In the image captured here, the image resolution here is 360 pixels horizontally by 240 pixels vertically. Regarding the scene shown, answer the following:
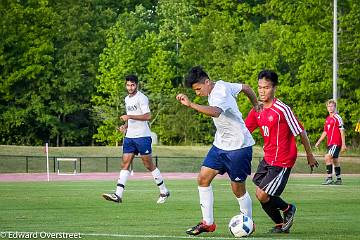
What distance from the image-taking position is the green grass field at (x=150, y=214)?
14680 millimetres

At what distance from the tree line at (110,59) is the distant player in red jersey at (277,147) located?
178 ft

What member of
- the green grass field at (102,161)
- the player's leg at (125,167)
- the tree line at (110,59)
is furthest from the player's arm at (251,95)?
the tree line at (110,59)

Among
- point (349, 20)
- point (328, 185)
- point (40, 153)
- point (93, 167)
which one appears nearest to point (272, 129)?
point (328, 185)

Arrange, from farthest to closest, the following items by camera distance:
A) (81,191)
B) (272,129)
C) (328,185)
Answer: (328,185)
(81,191)
(272,129)

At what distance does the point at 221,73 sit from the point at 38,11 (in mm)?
13093

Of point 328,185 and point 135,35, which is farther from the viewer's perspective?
point 135,35

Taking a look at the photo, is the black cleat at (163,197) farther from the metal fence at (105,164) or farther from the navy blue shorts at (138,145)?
the metal fence at (105,164)

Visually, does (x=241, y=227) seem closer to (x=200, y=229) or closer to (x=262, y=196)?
(x=200, y=229)

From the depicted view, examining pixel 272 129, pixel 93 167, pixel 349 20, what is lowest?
pixel 93 167

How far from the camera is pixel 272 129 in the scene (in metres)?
14.7

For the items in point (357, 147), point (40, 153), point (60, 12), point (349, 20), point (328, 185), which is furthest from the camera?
point (60, 12)

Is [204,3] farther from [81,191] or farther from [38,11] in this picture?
[81,191]

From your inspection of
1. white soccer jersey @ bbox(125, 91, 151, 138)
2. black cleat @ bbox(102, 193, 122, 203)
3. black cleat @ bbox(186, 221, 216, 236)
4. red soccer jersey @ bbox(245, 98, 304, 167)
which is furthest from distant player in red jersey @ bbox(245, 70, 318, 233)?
white soccer jersey @ bbox(125, 91, 151, 138)

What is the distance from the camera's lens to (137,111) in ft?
71.8
